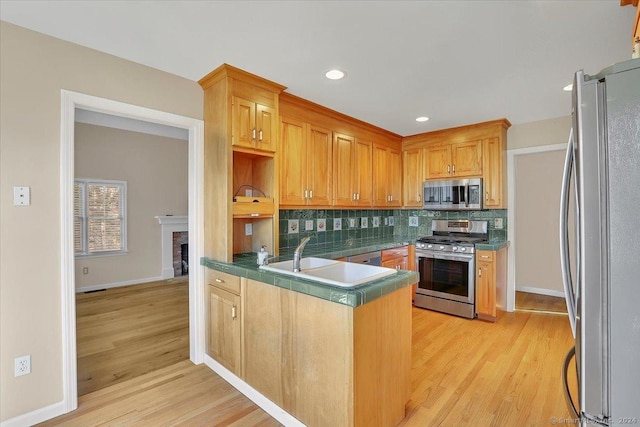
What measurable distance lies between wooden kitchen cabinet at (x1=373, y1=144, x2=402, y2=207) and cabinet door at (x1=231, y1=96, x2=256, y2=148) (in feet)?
6.68

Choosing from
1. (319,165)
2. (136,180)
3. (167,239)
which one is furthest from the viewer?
(167,239)

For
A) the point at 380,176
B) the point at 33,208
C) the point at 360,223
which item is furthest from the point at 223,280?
the point at 380,176

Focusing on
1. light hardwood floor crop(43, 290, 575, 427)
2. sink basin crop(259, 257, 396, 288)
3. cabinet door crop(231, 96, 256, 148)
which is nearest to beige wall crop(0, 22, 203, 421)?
light hardwood floor crop(43, 290, 575, 427)

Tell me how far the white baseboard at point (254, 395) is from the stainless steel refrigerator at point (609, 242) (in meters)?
1.47

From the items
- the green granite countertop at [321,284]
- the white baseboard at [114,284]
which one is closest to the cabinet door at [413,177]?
the green granite countertop at [321,284]

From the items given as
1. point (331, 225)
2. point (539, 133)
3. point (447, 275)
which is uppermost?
point (539, 133)

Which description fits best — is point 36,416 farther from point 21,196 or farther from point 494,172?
point 494,172

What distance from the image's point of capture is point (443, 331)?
3.36m

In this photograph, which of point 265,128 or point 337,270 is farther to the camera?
point 265,128

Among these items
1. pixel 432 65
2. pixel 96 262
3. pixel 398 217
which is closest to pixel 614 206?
pixel 432 65

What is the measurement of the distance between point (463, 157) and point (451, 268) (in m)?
1.48

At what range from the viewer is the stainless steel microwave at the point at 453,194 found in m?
3.95

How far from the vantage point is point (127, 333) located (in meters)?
3.35

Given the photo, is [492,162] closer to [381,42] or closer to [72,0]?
[381,42]
